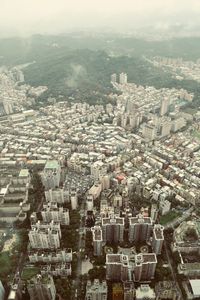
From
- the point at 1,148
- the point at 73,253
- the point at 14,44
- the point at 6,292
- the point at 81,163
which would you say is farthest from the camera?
the point at 14,44

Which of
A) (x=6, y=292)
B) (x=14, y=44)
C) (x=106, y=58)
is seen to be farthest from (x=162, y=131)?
(x=14, y=44)

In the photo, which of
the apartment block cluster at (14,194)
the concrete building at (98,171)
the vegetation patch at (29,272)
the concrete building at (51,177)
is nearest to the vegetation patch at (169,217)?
the concrete building at (98,171)

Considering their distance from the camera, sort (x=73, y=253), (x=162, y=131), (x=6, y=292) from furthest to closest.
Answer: (x=162, y=131), (x=73, y=253), (x=6, y=292)

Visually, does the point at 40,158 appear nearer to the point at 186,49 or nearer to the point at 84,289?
the point at 84,289

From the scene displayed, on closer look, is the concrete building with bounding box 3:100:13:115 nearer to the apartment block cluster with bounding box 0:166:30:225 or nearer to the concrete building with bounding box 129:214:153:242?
the apartment block cluster with bounding box 0:166:30:225

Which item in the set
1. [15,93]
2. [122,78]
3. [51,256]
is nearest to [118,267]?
[51,256]

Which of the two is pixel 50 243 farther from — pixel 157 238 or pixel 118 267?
pixel 157 238

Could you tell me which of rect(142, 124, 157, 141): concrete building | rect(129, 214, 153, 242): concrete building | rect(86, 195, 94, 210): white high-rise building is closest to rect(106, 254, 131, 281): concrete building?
rect(129, 214, 153, 242): concrete building

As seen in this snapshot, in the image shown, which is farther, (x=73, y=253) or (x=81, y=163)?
(x=81, y=163)
